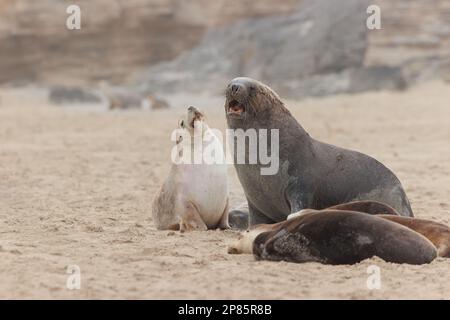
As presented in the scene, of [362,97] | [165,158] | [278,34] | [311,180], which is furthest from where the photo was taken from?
[278,34]

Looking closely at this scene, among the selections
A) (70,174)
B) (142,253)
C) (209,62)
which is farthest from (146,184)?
(209,62)

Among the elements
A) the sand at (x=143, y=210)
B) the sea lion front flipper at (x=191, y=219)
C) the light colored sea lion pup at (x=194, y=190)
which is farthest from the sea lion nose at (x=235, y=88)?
the sand at (x=143, y=210)

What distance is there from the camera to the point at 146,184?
384 inches

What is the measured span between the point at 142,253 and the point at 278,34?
17782mm

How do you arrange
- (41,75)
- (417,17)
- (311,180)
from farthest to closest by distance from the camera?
(41,75) → (417,17) → (311,180)

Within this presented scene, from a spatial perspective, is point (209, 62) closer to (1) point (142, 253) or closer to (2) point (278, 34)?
(2) point (278, 34)

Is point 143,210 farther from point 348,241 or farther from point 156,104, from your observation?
point 156,104

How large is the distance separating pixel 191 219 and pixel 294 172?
2.78ft

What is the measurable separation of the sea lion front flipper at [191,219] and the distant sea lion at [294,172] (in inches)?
15.6

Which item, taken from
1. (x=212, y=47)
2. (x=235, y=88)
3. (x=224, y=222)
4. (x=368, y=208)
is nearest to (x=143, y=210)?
(x=224, y=222)

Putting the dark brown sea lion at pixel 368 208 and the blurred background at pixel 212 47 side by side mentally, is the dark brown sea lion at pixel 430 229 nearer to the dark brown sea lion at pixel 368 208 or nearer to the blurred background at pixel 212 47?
the dark brown sea lion at pixel 368 208

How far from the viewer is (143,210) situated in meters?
8.06

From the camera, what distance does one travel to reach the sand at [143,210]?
4816 millimetres

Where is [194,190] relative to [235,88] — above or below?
below
